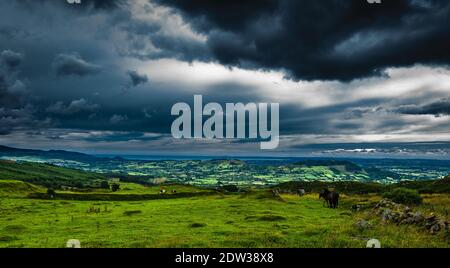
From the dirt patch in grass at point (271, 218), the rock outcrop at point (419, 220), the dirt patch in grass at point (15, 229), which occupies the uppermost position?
the rock outcrop at point (419, 220)

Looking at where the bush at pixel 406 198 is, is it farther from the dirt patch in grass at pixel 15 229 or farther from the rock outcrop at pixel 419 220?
the dirt patch in grass at pixel 15 229

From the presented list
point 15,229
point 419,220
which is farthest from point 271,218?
point 15,229

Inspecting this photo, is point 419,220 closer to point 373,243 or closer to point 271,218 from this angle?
point 373,243

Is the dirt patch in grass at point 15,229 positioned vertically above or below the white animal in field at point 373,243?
below

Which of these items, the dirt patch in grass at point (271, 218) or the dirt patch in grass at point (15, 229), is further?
the dirt patch in grass at point (271, 218)

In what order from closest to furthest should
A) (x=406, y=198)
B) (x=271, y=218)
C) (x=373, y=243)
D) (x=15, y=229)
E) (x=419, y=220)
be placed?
1. (x=373, y=243)
2. (x=419, y=220)
3. (x=15, y=229)
4. (x=271, y=218)
5. (x=406, y=198)

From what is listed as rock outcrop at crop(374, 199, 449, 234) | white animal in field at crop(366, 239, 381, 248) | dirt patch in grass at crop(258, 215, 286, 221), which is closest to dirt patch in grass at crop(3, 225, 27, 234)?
dirt patch in grass at crop(258, 215, 286, 221)

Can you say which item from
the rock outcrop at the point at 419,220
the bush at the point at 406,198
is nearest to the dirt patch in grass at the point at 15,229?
the rock outcrop at the point at 419,220

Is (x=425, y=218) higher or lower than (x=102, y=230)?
higher

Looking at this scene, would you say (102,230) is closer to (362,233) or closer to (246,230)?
(246,230)
